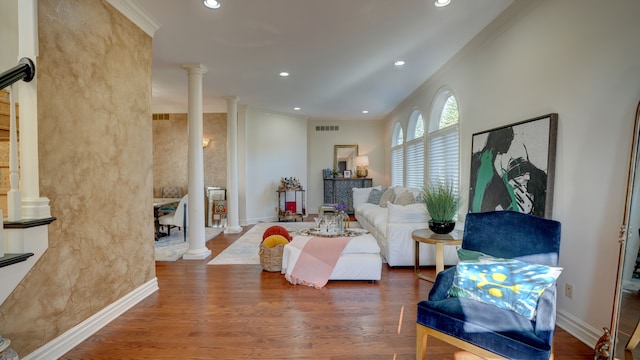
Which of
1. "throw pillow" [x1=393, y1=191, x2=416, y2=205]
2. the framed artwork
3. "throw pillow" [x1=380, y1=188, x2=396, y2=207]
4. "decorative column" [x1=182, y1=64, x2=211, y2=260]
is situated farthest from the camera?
"throw pillow" [x1=380, y1=188, x2=396, y2=207]

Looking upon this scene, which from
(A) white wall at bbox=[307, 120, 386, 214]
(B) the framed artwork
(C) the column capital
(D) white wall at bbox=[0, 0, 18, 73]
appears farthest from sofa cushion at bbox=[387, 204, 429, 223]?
(A) white wall at bbox=[307, 120, 386, 214]

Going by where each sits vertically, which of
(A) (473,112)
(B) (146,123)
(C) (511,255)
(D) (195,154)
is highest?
(A) (473,112)

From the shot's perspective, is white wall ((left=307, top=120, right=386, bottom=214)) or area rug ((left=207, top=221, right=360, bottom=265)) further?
white wall ((left=307, top=120, right=386, bottom=214))

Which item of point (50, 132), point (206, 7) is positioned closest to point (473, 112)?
point (206, 7)

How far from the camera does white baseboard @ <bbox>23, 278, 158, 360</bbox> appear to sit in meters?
1.91

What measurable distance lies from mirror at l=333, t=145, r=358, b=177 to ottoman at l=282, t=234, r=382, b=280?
17.5 ft

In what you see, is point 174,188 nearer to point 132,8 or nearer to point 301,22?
point 132,8

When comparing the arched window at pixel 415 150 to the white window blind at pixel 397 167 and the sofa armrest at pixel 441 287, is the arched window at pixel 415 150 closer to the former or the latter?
the white window blind at pixel 397 167

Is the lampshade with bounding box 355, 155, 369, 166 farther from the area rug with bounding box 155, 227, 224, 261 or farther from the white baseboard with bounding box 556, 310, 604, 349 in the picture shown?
the white baseboard with bounding box 556, 310, 604, 349

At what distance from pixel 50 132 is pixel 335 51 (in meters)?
2.97

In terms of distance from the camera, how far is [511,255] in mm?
1905

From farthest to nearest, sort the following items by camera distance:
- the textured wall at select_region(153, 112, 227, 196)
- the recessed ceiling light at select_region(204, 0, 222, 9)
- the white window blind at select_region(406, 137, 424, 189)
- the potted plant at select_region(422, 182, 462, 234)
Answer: the textured wall at select_region(153, 112, 227, 196), the white window blind at select_region(406, 137, 424, 189), the potted plant at select_region(422, 182, 462, 234), the recessed ceiling light at select_region(204, 0, 222, 9)

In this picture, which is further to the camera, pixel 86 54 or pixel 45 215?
pixel 86 54

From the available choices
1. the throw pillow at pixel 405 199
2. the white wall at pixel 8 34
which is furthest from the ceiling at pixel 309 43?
the throw pillow at pixel 405 199
